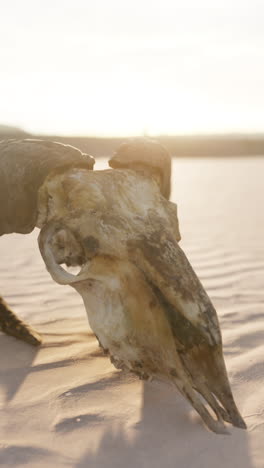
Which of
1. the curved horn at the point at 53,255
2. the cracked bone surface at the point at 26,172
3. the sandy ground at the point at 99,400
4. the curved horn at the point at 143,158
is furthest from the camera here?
the curved horn at the point at 143,158

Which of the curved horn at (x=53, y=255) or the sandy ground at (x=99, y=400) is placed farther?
the curved horn at (x=53, y=255)

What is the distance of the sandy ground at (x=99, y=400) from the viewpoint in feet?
6.08

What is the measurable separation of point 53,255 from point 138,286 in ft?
1.33

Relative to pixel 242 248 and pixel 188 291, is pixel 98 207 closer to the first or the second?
pixel 188 291

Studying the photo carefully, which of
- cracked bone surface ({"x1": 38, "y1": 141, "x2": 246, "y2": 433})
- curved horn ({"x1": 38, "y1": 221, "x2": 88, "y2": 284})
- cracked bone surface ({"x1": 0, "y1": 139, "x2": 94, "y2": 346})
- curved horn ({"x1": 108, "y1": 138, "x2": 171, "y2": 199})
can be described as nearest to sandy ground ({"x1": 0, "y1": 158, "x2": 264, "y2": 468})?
cracked bone surface ({"x1": 38, "y1": 141, "x2": 246, "y2": 433})

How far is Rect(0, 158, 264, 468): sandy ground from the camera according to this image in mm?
1854

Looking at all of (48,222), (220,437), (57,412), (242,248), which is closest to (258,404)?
(220,437)

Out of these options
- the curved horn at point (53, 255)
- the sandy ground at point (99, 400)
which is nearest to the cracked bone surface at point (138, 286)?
the curved horn at point (53, 255)

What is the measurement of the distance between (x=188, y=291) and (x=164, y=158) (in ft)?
2.84

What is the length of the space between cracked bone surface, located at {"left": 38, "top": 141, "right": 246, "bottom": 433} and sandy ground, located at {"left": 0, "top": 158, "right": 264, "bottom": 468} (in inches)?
5.4

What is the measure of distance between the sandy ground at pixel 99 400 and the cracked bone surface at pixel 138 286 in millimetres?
137

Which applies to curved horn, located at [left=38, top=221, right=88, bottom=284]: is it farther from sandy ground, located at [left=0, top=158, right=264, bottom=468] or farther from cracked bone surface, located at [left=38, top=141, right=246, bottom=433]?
sandy ground, located at [left=0, top=158, right=264, bottom=468]

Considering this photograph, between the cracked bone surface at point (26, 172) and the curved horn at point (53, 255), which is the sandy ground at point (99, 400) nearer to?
the curved horn at point (53, 255)

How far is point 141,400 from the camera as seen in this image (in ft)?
7.41
